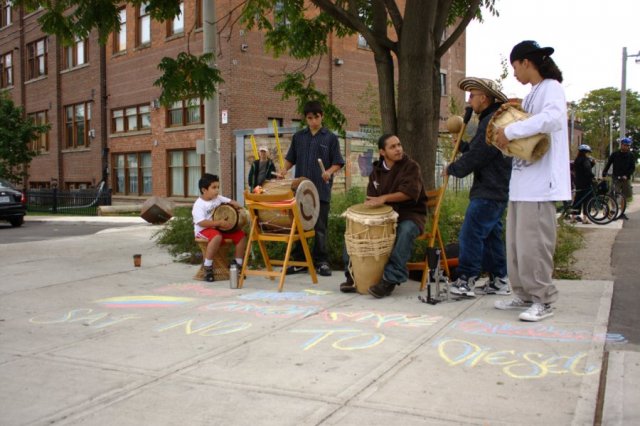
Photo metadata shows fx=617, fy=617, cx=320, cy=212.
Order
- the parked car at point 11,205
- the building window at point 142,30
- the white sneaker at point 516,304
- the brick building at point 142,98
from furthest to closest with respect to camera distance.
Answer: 1. the building window at point 142,30
2. the brick building at point 142,98
3. the parked car at point 11,205
4. the white sneaker at point 516,304

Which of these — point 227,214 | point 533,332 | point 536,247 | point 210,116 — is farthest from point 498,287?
point 210,116

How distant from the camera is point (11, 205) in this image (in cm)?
1767

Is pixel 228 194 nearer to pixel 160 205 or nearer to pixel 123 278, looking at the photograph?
pixel 160 205

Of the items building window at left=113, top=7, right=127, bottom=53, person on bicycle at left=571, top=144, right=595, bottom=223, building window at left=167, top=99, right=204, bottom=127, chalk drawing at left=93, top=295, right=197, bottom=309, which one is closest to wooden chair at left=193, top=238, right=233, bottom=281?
chalk drawing at left=93, top=295, right=197, bottom=309

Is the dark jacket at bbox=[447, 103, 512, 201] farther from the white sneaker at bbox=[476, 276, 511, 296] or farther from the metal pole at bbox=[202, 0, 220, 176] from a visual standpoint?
the metal pole at bbox=[202, 0, 220, 176]

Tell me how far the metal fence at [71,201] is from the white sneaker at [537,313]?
22165 millimetres

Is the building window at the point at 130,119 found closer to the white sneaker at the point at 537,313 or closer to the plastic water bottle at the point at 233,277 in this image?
the plastic water bottle at the point at 233,277

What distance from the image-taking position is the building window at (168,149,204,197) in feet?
81.7

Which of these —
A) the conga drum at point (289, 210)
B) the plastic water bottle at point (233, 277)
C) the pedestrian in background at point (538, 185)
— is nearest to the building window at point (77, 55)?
the conga drum at point (289, 210)

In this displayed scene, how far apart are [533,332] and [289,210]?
290 cm

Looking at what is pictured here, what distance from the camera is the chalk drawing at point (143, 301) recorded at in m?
5.80

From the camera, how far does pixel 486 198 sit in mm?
5613

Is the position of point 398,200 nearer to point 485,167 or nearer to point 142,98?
point 485,167

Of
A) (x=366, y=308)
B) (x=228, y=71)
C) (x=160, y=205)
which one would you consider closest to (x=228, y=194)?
(x=228, y=71)
